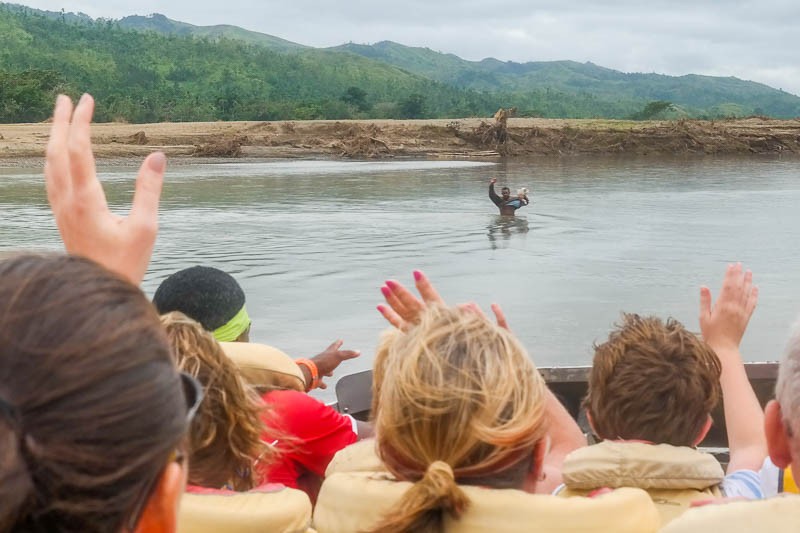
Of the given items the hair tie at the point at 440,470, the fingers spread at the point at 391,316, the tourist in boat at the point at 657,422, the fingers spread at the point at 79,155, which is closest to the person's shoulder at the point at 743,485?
the tourist in boat at the point at 657,422

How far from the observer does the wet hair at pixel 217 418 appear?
89.3 inches

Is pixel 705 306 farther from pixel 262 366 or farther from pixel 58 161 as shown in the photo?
pixel 58 161

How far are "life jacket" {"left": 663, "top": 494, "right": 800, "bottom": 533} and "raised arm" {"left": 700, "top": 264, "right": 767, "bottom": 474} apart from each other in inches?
54.2

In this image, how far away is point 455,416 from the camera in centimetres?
186

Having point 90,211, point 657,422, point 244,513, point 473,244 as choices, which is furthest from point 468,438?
point 473,244

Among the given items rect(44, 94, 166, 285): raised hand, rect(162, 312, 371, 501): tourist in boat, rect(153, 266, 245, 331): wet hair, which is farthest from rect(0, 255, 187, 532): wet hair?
rect(153, 266, 245, 331): wet hair

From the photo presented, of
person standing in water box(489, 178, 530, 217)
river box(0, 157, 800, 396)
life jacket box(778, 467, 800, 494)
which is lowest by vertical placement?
river box(0, 157, 800, 396)

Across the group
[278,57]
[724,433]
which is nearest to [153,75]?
[278,57]

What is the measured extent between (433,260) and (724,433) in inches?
274

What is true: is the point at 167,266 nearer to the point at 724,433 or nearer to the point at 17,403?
the point at 724,433

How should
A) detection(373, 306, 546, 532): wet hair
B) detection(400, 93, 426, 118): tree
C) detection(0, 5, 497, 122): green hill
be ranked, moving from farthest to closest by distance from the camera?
detection(400, 93, 426, 118): tree, detection(0, 5, 497, 122): green hill, detection(373, 306, 546, 532): wet hair

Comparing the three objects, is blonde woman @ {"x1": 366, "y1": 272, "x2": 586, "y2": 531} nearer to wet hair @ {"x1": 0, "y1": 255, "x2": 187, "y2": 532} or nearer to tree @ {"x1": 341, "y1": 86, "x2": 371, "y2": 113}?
wet hair @ {"x1": 0, "y1": 255, "x2": 187, "y2": 532}

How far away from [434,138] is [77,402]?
33.2m

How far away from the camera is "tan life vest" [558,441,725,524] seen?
2.41m
